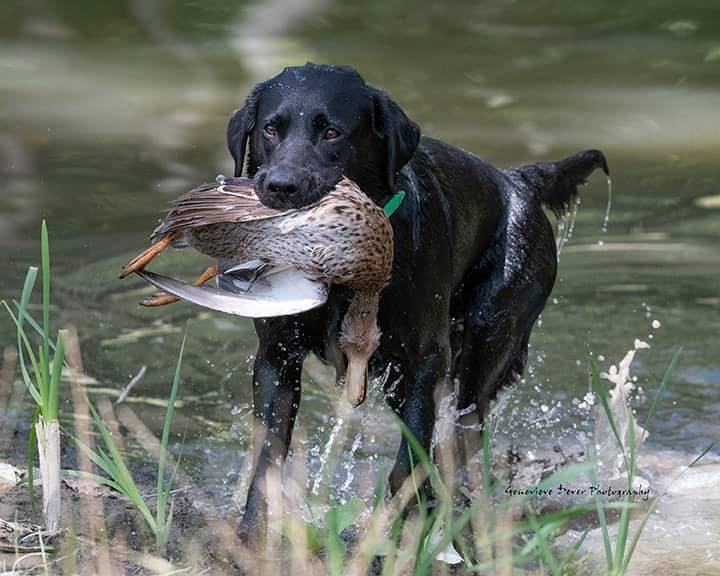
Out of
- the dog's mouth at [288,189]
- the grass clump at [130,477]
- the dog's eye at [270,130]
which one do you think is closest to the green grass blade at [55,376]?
the grass clump at [130,477]

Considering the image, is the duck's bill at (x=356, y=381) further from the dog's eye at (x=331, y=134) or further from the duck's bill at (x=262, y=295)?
the dog's eye at (x=331, y=134)

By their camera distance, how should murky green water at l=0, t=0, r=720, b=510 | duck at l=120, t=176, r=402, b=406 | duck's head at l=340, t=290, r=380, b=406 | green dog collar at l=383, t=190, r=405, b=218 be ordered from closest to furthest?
duck at l=120, t=176, r=402, b=406 < duck's head at l=340, t=290, r=380, b=406 < green dog collar at l=383, t=190, r=405, b=218 < murky green water at l=0, t=0, r=720, b=510

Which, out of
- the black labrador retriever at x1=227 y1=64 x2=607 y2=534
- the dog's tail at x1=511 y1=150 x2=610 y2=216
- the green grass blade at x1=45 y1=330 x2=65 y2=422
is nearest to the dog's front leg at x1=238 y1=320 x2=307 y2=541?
the black labrador retriever at x1=227 y1=64 x2=607 y2=534

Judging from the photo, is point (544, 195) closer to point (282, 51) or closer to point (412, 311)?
point (412, 311)

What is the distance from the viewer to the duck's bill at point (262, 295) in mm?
3775

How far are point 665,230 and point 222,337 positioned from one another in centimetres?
334

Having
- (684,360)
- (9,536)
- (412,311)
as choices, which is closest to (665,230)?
(684,360)

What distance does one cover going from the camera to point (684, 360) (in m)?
6.78

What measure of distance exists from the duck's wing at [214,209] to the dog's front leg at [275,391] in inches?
29.5

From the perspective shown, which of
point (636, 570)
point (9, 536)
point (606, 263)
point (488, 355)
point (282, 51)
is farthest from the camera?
point (282, 51)

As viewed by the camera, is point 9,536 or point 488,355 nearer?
point 9,536

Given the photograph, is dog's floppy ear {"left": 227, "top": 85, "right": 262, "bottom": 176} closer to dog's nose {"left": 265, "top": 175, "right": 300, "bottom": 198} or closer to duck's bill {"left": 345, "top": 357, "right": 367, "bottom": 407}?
dog's nose {"left": 265, "top": 175, "right": 300, "bottom": 198}

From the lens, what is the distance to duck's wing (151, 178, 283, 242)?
12.7 feet

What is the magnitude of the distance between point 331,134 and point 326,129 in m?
0.02
